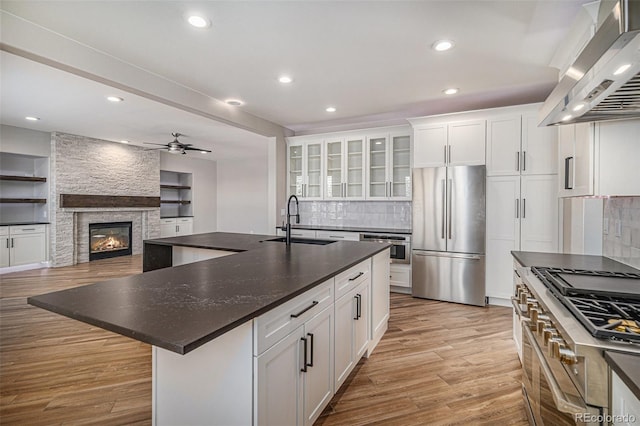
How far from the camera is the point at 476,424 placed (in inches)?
71.6

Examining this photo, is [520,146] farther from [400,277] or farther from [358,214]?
[358,214]

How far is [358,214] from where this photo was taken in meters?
5.50

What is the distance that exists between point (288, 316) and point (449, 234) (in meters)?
3.21

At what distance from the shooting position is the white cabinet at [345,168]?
5.14 metres

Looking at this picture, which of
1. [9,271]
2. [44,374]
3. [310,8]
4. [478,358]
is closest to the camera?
[310,8]

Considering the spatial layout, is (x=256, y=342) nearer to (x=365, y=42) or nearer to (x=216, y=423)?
(x=216, y=423)

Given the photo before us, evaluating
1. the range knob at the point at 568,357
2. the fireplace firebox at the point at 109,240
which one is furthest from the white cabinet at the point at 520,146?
the fireplace firebox at the point at 109,240

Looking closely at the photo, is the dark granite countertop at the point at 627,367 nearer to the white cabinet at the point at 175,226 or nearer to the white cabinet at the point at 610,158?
the white cabinet at the point at 610,158

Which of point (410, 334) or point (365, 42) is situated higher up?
point (365, 42)

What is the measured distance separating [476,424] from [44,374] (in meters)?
3.08

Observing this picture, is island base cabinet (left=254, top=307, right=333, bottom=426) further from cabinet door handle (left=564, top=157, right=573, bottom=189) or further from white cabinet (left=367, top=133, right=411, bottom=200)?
white cabinet (left=367, top=133, right=411, bottom=200)

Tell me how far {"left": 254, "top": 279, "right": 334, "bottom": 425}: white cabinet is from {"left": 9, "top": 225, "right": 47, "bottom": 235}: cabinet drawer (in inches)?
265

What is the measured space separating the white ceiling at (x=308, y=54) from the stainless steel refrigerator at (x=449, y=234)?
1104mm

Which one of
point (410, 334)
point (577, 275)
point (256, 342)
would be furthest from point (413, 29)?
point (410, 334)
